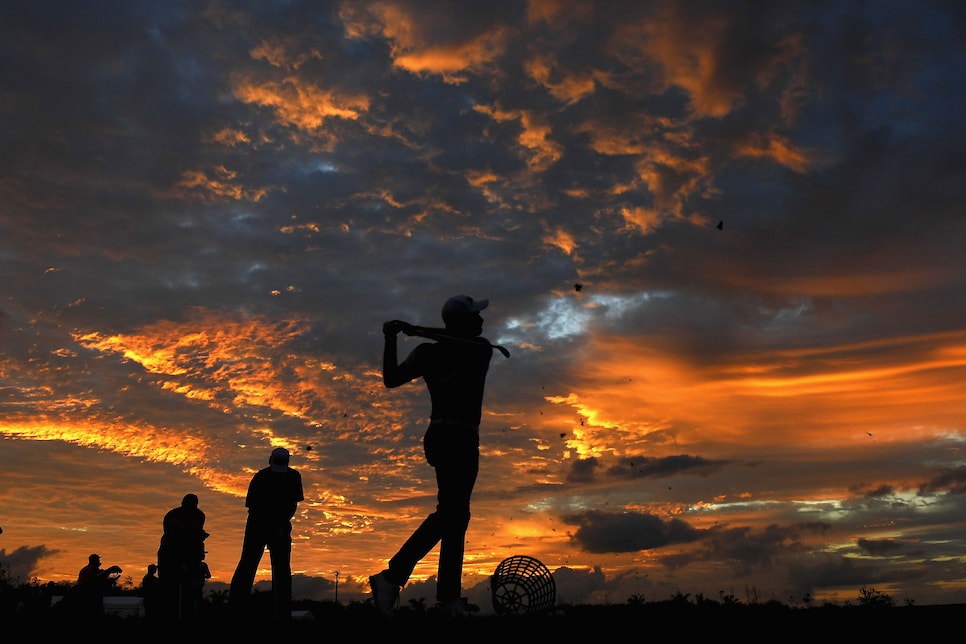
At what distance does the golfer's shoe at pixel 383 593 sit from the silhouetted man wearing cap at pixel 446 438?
1cm

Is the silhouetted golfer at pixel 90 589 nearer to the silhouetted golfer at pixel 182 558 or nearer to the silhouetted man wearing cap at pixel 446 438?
the silhouetted golfer at pixel 182 558

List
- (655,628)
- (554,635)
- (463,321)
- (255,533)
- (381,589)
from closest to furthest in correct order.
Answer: (554,635)
(655,628)
(381,589)
(463,321)
(255,533)

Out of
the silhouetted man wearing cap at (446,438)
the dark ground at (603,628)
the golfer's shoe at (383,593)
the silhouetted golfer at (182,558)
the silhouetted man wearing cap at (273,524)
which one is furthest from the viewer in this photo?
the silhouetted man wearing cap at (273,524)

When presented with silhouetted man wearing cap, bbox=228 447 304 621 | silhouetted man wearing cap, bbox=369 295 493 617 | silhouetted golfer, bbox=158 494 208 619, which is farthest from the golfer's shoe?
silhouetted man wearing cap, bbox=228 447 304 621

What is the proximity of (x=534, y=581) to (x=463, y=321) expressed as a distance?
3.41 meters

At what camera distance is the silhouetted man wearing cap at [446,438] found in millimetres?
10820

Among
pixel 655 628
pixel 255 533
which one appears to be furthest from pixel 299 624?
pixel 255 533

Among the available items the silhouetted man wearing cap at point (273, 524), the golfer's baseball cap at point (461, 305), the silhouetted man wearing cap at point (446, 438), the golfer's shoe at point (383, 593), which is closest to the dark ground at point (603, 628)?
the golfer's shoe at point (383, 593)

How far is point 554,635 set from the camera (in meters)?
8.13

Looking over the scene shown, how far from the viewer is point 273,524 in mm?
15203

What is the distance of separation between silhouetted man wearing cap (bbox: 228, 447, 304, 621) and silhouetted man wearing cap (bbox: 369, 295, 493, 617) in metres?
4.89

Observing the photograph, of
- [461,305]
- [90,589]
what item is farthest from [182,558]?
[461,305]

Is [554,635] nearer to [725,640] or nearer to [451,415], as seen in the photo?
[725,640]

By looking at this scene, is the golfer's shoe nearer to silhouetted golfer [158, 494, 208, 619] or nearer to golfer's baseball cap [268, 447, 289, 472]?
silhouetted golfer [158, 494, 208, 619]
